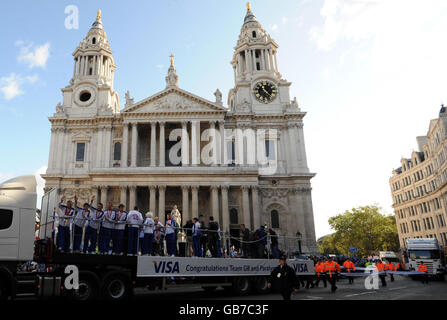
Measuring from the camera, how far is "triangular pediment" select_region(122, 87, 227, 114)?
40.1m

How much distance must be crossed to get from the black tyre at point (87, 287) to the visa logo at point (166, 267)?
221cm

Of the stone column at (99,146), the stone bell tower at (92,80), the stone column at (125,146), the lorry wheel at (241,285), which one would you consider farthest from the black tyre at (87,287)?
the stone bell tower at (92,80)

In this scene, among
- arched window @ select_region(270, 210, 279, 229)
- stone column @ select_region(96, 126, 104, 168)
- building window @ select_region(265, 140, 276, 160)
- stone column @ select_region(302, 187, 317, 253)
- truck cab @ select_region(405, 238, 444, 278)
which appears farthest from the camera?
building window @ select_region(265, 140, 276, 160)

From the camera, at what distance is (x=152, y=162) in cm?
3781

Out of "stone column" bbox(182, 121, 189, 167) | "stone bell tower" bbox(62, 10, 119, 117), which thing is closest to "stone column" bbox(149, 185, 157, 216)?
"stone column" bbox(182, 121, 189, 167)

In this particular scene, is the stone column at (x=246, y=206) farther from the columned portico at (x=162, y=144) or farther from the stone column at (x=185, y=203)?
the columned portico at (x=162, y=144)

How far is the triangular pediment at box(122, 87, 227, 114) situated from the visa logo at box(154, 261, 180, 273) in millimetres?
29437

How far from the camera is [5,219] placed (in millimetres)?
10547

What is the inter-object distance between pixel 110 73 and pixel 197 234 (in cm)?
4079

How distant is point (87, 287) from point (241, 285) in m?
6.77

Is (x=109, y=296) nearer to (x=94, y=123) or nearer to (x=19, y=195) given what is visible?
(x=19, y=195)

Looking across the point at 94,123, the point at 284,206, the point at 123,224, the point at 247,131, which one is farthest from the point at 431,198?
the point at 123,224

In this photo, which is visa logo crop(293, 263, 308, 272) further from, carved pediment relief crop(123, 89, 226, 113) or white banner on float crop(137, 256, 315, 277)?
carved pediment relief crop(123, 89, 226, 113)

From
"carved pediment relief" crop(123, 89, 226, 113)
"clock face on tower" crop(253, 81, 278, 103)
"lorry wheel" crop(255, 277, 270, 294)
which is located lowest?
"lorry wheel" crop(255, 277, 270, 294)
